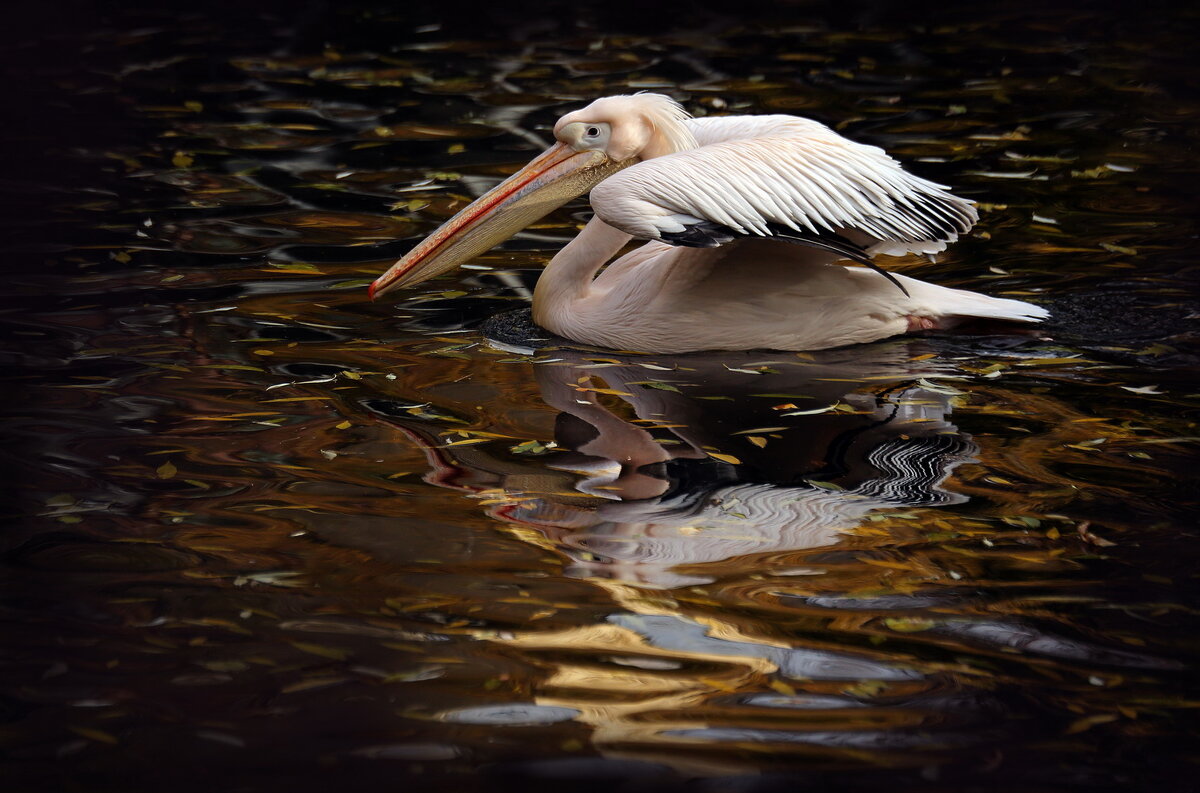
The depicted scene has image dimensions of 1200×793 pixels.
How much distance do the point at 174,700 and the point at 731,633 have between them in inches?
39.9

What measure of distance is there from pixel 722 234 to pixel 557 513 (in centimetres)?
102

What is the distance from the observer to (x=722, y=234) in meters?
3.89

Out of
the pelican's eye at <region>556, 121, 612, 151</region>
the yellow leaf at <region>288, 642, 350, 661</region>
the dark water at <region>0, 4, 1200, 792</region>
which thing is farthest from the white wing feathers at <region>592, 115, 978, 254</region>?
the yellow leaf at <region>288, 642, 350, 661</region>

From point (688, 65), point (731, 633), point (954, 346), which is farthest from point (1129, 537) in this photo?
point (688, 65)

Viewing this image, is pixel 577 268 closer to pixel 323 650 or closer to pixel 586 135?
pixel 586 135

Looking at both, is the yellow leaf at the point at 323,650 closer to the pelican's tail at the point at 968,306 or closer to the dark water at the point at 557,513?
the dark water at the point at 557,513

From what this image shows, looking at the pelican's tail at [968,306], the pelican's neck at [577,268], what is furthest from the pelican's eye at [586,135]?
the pelican's tail at [968,306]

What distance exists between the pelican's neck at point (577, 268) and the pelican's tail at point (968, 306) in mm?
932

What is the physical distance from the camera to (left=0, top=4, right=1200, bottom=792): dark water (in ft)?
7.82

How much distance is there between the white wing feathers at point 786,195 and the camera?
154 inches

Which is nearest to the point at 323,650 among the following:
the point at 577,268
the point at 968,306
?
the point at 577,268

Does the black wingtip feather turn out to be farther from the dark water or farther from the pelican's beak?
the pelican's beak

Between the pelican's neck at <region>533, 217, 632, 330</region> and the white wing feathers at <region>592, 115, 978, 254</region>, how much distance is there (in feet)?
1.73

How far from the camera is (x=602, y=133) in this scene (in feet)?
15.3
